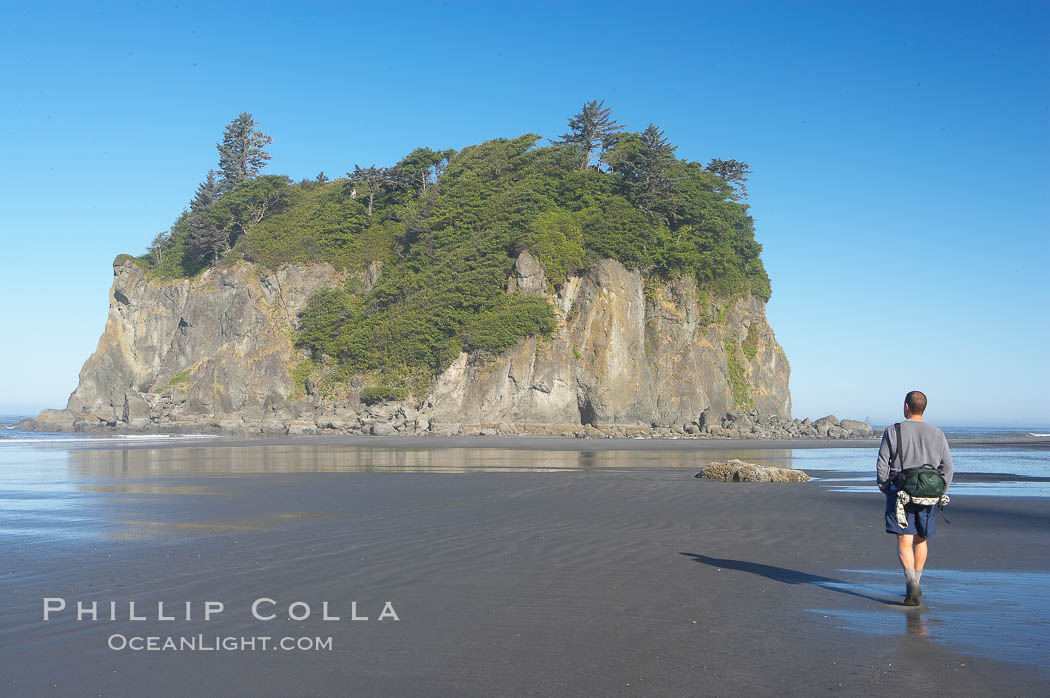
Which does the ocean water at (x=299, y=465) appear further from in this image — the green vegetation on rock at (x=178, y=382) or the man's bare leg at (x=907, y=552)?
the green vegetation on rock at (x=178, y=382)

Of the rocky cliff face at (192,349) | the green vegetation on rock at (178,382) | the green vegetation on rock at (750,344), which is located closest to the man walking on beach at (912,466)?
the rocky cliff face at (192,349)

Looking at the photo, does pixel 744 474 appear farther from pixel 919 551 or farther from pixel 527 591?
pixel 527 591

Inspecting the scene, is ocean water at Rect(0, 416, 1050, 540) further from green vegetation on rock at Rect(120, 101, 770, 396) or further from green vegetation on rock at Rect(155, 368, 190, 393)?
green vegetation on rock at Rect(155, 368, 190, 393)

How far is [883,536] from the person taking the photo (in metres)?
9.78

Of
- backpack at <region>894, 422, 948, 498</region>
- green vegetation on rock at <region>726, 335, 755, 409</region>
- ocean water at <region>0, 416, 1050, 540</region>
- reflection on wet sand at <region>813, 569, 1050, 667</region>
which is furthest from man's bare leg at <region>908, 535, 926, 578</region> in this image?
green vegetation on rock at <region>726, 335, 755, 409</region>

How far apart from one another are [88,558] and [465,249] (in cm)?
4393

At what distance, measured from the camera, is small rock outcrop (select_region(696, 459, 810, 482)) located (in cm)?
1667

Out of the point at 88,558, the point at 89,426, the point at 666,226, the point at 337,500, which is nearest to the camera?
the point at 88,558

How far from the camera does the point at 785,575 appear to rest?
24.8 ft

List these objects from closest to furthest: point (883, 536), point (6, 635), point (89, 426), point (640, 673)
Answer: point (640, 673) < point (6, 635) < point (883, 536) < point (89, 426)

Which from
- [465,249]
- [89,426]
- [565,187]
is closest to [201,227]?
[89,426]

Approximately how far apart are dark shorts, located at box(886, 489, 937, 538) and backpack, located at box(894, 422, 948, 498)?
0.37ft

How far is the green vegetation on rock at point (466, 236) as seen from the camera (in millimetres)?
48219

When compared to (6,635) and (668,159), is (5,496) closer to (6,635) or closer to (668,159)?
(6,635)
